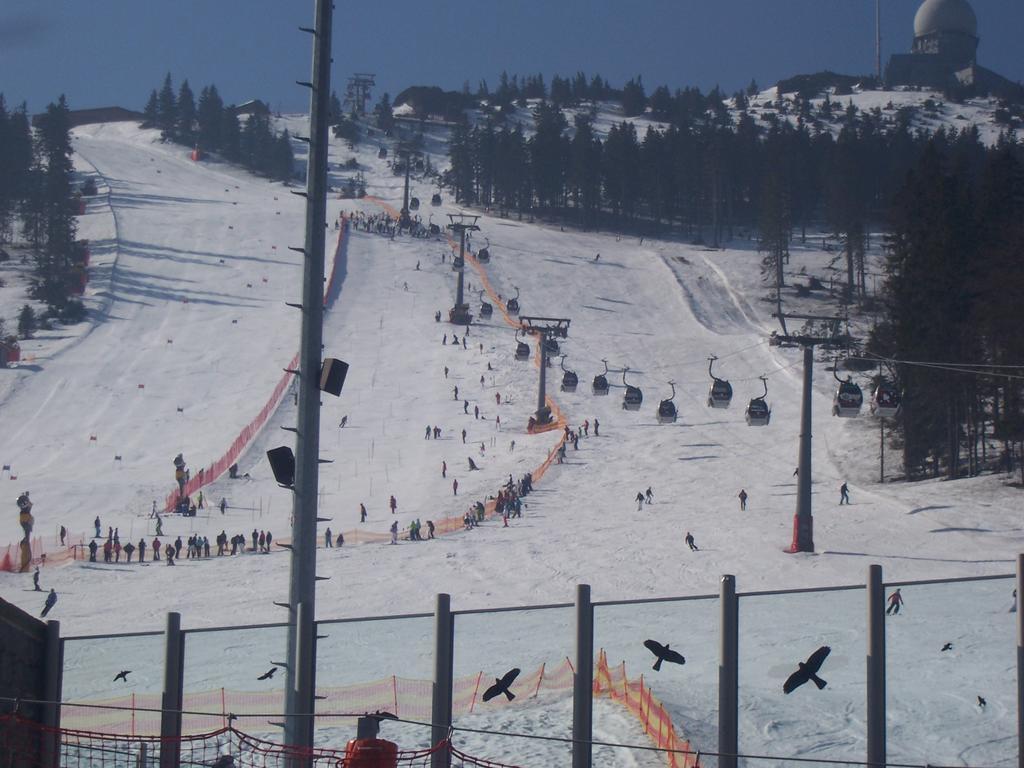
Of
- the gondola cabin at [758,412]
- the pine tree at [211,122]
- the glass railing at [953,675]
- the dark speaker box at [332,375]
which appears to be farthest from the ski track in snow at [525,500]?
→ the pine tree at [211,122]

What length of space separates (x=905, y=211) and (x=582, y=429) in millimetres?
12900

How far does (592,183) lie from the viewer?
99.8m

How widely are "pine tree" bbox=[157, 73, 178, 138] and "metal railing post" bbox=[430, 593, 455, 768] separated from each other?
145302mm

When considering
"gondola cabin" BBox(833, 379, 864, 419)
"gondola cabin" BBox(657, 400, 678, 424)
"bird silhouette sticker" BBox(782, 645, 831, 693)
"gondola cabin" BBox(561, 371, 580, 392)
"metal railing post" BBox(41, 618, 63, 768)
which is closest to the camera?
"metal railing post" BBox(41, 618, 63, 768)

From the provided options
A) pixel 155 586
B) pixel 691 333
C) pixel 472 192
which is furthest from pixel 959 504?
pixel 472 192

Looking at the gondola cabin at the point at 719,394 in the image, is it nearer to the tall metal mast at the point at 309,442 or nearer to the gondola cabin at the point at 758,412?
the gondola cabin at the point at 758,412

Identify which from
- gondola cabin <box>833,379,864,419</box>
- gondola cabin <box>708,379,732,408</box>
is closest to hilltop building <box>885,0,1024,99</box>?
gondola cabin <box>708,379,732,408</box>

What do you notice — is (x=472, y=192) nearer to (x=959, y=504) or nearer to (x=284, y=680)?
(x=959, y=504)

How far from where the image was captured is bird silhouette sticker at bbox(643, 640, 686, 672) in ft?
22.9

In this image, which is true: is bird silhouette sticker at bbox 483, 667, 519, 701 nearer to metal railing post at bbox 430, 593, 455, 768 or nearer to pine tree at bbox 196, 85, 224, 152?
metal railing post at bbox 430, 593, 455, 768

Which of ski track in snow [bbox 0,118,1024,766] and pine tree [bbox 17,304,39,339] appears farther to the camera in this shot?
pine tree [bbox 17,304,39,339]

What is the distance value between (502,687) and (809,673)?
5.78ft

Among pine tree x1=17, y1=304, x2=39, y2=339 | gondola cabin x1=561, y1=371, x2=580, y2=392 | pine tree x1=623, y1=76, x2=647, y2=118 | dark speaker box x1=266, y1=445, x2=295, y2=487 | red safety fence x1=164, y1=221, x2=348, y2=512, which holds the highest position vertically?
pine tree x1=623, y1=76, x2=647, y2=118

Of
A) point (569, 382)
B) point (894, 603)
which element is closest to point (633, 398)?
point (569, 382)
